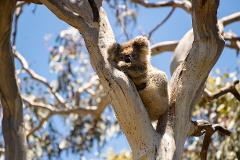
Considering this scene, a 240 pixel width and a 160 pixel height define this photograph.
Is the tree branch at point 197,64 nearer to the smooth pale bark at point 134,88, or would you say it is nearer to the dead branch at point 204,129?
the smooth pale bark at point 134,88

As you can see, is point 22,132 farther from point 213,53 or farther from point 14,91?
point 213,53

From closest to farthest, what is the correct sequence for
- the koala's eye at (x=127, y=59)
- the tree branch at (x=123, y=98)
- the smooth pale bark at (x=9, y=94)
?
the tree branch at (x=123, y=98), the koala's eye at (x=127, y=59), the smooth pale bark at (x=9, y=94)

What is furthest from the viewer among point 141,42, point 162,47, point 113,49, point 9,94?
point 162,47

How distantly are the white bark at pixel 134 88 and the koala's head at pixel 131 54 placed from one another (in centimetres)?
Result: 7

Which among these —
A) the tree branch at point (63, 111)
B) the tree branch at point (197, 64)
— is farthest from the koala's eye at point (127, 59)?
the tree branch at point (63, 111)

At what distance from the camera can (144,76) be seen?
9.10ft

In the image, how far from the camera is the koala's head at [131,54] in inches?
105

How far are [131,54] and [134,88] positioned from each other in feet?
1.26

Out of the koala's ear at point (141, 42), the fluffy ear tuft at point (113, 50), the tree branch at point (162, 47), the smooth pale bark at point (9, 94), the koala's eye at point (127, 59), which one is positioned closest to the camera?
the fluffy ear tuft at point (113, 50)

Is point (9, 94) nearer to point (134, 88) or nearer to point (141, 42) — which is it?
point (141, 42)

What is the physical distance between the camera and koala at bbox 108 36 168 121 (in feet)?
8.68

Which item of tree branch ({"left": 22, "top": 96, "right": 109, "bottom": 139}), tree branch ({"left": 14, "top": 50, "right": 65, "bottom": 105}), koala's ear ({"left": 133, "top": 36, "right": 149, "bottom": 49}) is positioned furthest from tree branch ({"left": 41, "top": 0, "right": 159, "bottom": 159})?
tree branch ({"left": 14, "top": 50, "right": 65, "bottom": 105})

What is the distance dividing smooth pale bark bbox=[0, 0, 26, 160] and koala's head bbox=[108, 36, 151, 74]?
3.93 ft

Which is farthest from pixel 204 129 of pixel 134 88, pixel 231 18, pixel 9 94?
pixel 231 18
